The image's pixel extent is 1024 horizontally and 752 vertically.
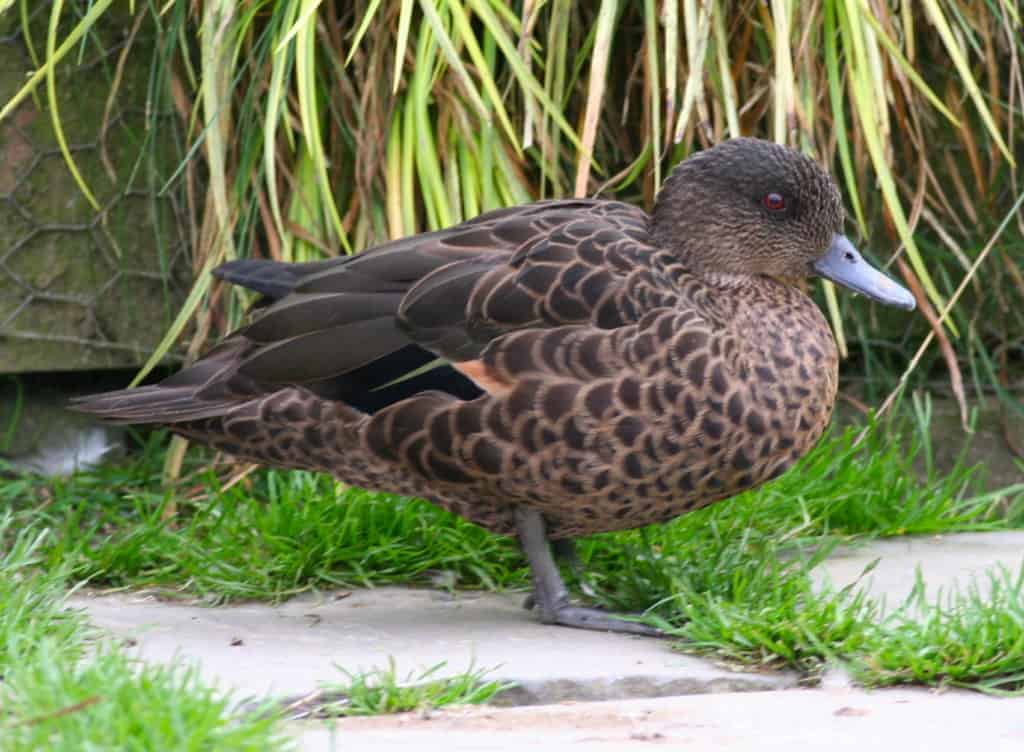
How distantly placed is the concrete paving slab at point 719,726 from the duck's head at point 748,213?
99 cm

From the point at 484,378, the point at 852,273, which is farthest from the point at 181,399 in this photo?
the point at 852,273

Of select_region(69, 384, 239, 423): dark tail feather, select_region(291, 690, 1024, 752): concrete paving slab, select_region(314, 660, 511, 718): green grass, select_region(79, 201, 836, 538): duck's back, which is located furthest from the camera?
select_region(69, 384, 239, 423): dark tail feather

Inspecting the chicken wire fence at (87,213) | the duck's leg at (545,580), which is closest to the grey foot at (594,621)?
the duck's leg at (545,580)

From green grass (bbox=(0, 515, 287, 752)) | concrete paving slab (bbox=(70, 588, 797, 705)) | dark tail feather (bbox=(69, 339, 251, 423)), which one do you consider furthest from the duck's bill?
green grass (bbox=(0, 515, 287, 752))

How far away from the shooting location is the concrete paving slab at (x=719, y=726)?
7.76 feet

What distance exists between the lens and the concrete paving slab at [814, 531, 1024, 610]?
3418 millimetres

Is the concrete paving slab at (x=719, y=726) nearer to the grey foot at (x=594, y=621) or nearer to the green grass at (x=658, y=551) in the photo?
the green grass at (x=658, y=551)

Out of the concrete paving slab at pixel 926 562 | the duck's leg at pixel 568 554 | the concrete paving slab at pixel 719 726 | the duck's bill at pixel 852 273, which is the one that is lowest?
the concrete paving slab at pixel 926 562

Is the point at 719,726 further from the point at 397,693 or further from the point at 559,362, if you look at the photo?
the point at 559,362

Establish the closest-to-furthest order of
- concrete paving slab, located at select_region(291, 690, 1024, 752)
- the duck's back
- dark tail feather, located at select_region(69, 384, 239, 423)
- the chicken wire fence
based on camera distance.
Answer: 1. concrete paving slab, located at select_region(291, 690, 1024, 752)
2. the duck's back
3. dark tail feather, located at select_region(69, 384, 239, 423)
4. the chicken wire fence

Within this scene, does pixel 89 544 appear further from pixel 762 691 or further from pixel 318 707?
pixel 762 691

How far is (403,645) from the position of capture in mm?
3061

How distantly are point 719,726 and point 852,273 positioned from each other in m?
1.29

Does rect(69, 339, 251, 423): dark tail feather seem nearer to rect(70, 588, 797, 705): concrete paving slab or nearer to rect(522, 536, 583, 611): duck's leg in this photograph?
rect(70, 588, 797, 705): concrete paving slab
